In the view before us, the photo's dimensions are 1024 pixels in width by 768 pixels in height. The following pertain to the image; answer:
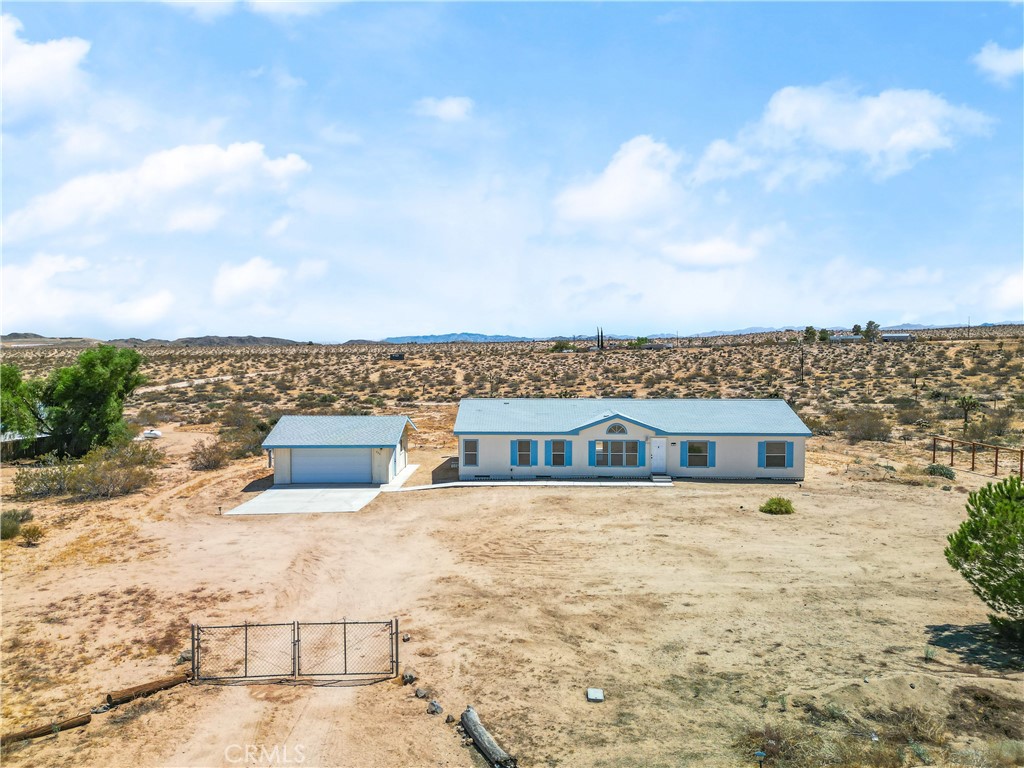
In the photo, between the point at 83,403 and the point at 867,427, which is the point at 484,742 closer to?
the point at 83,403

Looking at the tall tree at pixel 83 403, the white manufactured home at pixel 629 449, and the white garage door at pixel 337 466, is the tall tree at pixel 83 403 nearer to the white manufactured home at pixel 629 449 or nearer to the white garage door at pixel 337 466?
the white garage door at pixel 337 466

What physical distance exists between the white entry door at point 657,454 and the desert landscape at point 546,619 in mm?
1511

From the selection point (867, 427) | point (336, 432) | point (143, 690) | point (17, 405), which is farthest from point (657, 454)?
point (17, 405)

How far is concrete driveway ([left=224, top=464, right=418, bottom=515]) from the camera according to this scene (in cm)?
2409

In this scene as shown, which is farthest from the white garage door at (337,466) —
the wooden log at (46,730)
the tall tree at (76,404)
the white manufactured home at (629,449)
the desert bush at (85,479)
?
the wooden log at (46,730)

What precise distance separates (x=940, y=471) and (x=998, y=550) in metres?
19.1

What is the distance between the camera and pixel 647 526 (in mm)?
21359

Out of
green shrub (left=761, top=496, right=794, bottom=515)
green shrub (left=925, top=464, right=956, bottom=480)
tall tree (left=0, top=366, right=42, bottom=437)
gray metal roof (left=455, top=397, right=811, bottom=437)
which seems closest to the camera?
green shrub (left=761, top=496, right=794, bottom=515)

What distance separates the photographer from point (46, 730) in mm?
10484

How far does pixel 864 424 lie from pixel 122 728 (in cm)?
3813

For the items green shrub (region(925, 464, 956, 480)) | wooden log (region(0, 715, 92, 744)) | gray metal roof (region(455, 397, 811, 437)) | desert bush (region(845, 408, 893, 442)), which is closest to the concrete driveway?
gray metal roof (region(455, 397, 811, 437))

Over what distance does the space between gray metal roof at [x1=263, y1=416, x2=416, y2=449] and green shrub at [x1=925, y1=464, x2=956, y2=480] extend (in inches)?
A: 903

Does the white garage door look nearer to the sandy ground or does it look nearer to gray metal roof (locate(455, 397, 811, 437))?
the sandy ground

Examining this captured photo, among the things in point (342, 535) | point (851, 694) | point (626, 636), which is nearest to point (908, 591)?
point (851, 694)
